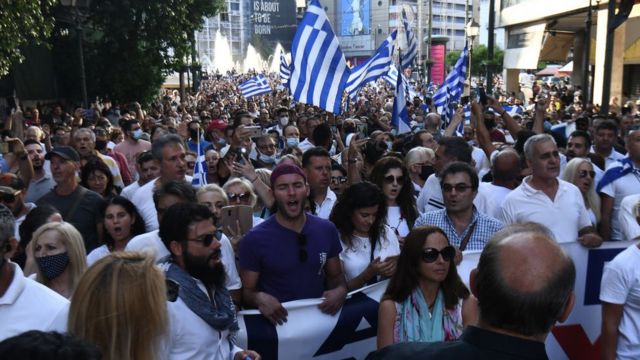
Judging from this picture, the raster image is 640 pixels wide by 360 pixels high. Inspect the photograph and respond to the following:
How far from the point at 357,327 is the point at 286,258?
690mm

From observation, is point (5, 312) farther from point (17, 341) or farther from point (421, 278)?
point (421, 278)

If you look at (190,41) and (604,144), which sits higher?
(190,41)

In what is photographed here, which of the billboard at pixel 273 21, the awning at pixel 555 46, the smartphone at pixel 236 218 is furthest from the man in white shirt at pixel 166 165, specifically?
the billboard at pixel 273 21

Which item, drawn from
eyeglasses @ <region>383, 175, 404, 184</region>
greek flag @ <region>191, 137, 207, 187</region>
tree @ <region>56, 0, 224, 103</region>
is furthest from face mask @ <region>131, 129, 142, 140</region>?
tree @ <region>56, 0, 224, 103</region>

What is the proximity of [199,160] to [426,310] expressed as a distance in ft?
12.4

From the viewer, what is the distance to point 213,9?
24797mm

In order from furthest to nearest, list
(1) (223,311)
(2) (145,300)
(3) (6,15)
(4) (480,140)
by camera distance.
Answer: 1. (3) (6,15)
2. (4) (480,140)
3. (1) (223,311)
4. (2) (145,300)

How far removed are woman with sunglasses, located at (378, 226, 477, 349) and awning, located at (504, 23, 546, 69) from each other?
112 ft

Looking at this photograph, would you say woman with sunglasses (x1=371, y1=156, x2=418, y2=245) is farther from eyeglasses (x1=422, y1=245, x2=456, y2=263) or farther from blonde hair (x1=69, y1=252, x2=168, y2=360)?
blonde hair (x1=69, y1=252, x2=168, y2=360)

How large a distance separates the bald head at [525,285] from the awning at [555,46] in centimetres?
3600

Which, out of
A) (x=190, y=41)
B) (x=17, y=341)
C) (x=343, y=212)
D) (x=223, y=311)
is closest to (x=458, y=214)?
(x=343, y=212)

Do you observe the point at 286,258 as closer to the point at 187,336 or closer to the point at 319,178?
the point at 187,336

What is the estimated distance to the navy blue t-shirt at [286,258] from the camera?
4078 millimetres

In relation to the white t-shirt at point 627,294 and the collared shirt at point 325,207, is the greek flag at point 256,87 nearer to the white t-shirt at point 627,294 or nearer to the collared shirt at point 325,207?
the collared shirt at point 325,207
